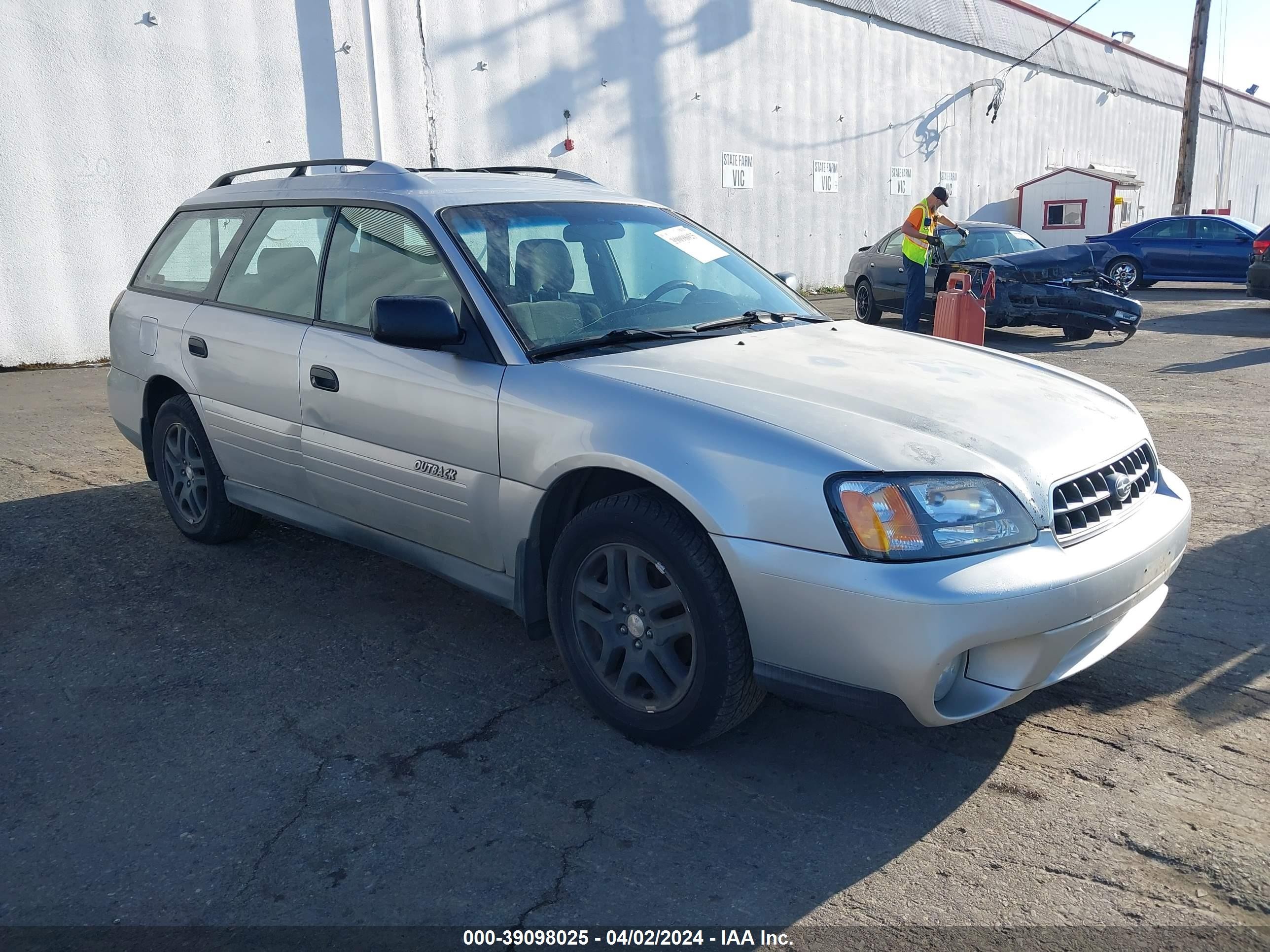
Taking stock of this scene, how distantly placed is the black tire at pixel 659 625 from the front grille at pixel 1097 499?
917mm

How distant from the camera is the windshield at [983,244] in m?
13.6

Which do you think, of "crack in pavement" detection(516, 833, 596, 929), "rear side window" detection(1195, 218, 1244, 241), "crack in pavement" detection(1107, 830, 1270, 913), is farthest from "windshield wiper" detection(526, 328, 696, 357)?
"rear side window" detection(1195, 218, 1244, 241)

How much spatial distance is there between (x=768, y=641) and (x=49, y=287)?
10902 millimetres

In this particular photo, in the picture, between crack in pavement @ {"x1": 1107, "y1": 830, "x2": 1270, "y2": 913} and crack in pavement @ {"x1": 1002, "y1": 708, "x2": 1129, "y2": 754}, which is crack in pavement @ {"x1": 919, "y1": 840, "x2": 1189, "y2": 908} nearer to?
crack in pavement @ {"x1": 1107, "y1": 830, "x2": 1270, "y2": 913}

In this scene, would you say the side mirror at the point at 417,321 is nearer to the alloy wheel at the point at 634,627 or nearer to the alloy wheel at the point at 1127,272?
the alloy wheel at the point at 634,627

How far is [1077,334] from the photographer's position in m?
12.5

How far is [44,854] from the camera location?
2.70 m

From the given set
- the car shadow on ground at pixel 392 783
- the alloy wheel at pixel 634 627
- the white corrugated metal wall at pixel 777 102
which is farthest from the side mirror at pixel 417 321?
the white corrugated metal wall at pixel 777 102

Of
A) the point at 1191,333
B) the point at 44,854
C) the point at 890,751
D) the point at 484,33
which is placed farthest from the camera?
the point at 484,33

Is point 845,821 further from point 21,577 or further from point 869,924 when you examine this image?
point 21,577

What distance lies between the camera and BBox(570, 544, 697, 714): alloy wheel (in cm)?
303

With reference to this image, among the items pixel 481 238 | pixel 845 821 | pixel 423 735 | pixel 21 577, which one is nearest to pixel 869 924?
pixel 845 821

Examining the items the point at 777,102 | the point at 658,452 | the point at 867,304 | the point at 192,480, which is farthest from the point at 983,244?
the point at 658,452

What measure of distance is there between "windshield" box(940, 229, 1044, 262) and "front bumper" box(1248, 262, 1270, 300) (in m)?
3.26
